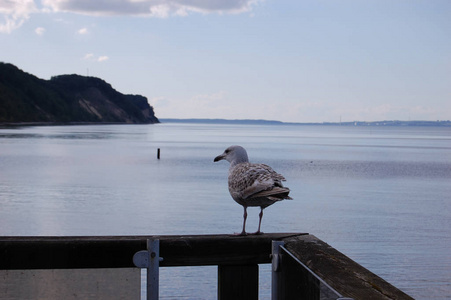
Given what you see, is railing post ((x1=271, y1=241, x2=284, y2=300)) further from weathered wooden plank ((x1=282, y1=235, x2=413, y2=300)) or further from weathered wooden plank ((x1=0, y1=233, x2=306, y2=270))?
weathered wooden plank ((x1=0, y1=233, x2=306, y2=270))

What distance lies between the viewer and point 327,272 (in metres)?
3.23

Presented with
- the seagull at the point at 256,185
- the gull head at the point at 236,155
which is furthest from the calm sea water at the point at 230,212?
the gull head at the point at 236,155

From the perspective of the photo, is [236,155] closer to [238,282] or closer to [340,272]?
[238,282]

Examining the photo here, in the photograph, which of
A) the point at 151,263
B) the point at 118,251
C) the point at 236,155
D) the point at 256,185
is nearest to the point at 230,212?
the point at 236,155

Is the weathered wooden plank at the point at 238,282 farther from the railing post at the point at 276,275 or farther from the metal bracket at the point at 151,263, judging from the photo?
the metal bracket at the point at 151,263

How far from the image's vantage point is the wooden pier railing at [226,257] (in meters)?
3.24

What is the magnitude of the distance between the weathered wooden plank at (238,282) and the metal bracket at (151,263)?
0.49 meters

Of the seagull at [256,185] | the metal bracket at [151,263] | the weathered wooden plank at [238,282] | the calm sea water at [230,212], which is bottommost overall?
the calm sea water at [230,212]

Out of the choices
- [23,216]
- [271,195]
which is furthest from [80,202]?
[271,195]

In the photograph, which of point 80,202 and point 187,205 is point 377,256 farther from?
point 80,202

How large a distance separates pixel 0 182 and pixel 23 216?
14372 millimetres

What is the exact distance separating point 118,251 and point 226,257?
2.30 ft

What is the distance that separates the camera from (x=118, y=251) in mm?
3670

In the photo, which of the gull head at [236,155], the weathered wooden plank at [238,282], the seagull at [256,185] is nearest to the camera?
the weathered wooden plank at [238,282]
